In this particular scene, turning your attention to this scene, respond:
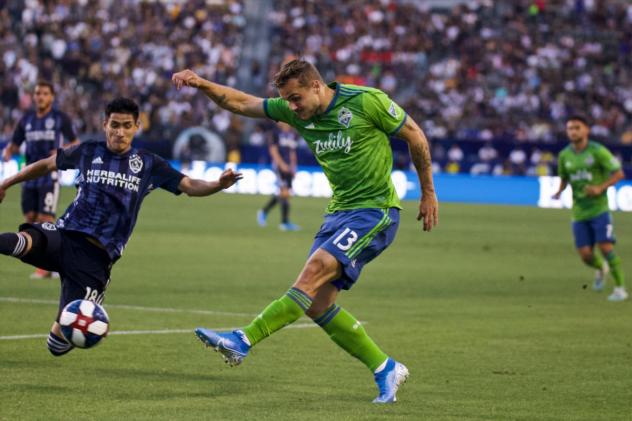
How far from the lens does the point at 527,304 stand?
14664 millimetres

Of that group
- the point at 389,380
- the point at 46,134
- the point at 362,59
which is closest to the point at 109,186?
the point at 389,380

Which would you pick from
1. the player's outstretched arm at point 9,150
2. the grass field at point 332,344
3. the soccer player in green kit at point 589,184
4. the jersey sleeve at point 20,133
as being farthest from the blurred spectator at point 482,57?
the jersey sleeve at point 20,133

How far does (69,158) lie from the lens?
9258 mm

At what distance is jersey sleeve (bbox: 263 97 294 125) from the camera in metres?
8.53

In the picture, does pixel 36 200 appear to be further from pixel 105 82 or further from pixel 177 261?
pixel 105 82

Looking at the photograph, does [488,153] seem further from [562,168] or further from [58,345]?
[58,345]

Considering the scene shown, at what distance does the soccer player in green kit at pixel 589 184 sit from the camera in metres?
16.0

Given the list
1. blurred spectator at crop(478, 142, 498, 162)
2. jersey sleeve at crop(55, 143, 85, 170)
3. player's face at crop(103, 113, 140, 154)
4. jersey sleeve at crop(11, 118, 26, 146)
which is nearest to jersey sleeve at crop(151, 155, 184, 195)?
player's face at crop(103, 113, 140, 154)

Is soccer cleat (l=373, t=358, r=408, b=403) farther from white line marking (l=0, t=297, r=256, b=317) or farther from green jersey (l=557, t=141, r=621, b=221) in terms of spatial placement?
green jersey (l=557, t=141, r=621, b=221)

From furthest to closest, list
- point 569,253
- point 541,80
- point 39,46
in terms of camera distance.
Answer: point 39,46, point 541,80, point 569,253

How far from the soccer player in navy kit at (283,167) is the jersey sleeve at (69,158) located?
52.6 ft

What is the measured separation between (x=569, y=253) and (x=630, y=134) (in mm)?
17211

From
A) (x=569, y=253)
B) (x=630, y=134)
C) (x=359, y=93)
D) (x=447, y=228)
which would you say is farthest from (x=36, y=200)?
(x=630, y=134)

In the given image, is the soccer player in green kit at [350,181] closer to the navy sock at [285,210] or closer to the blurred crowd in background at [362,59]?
the navy sock at [285,210]
